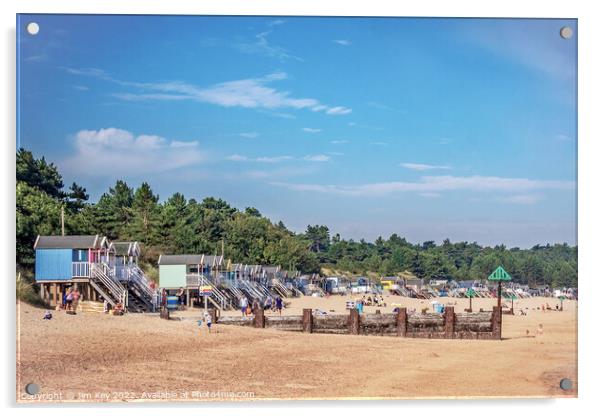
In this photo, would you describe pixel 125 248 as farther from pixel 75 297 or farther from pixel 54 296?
pixel 54 296

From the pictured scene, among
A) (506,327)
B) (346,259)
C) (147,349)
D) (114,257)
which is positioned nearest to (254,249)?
(346,259)

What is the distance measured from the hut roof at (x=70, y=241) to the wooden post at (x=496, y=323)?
809 centimetres

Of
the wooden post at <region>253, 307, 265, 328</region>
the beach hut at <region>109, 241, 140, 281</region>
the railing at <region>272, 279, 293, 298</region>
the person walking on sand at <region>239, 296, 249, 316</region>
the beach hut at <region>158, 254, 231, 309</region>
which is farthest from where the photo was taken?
the railing at <region>272, 279, 293, 298</region>

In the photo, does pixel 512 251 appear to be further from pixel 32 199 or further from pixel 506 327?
pixel 32 199

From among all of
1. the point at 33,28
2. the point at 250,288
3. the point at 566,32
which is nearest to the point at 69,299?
the point at 33,28

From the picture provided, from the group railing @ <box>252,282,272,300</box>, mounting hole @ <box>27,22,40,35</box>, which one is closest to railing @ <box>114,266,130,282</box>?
railing @ <box>252,282,272,300</box>

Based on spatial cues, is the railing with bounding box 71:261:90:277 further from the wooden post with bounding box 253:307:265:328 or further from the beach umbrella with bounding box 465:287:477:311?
the beach umbrella with bounding box 465:287:477:311

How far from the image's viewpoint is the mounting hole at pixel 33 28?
1174 cm

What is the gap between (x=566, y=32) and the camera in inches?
484

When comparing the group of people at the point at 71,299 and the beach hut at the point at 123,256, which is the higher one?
the beach hut at the point at 123,256

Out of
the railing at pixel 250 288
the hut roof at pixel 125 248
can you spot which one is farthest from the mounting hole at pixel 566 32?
the railing at pixel 250 288

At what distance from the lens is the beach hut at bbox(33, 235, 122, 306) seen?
13.6 meters

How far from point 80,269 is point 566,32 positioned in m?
9.54

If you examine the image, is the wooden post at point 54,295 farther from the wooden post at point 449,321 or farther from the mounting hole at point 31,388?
the wooden post at point 449,321
